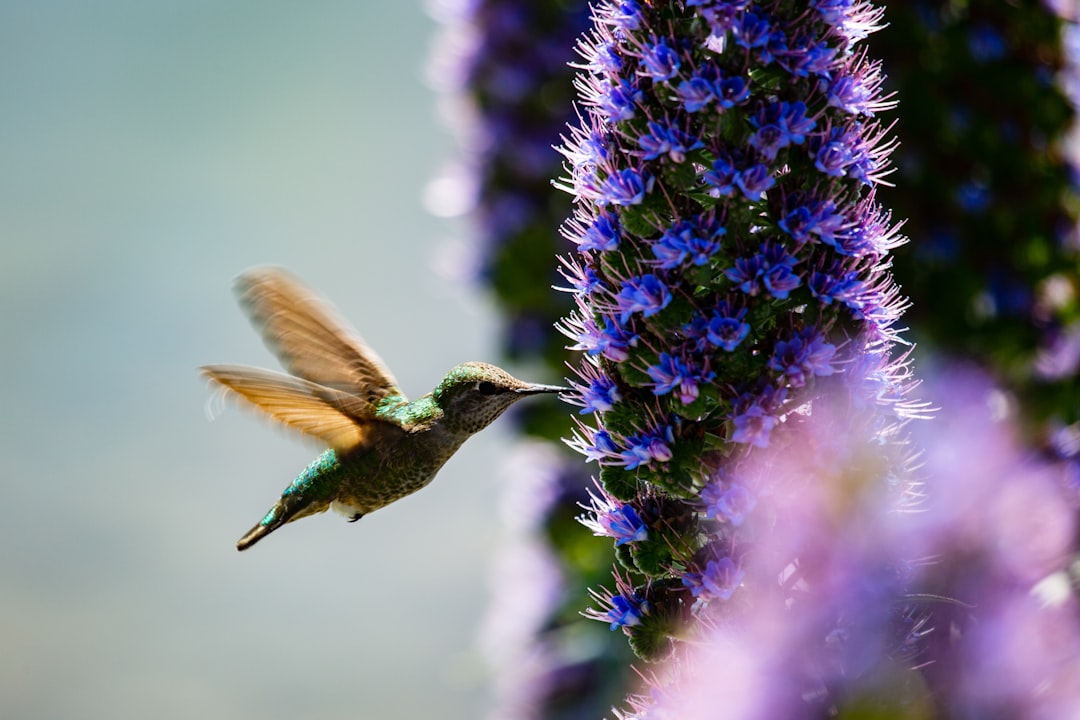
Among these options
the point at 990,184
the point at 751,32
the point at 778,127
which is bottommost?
the point at 778,127

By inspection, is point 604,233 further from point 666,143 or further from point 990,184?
point 990,184

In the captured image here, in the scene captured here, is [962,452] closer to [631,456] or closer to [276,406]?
[631,456]

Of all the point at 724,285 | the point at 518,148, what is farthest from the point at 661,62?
the point at 518,148

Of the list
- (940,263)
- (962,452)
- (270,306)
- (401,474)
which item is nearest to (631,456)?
(401,474)

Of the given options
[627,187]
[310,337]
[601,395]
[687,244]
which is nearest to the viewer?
[687,244]

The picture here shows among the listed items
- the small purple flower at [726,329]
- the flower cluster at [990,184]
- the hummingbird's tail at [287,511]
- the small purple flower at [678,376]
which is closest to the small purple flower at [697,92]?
the small purple flower at [726,329]

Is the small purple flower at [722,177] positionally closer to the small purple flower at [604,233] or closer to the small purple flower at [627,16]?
the small purple flower at [604,233]

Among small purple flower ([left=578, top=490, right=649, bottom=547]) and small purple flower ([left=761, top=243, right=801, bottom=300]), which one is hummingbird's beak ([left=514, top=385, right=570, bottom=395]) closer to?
small purple flower ([left=578, top=490, right=649, bottom=547])
